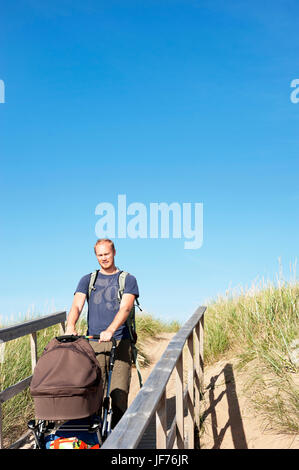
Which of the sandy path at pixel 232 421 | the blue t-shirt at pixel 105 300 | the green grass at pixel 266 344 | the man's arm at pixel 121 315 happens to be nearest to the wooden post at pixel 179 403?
the man's arm at pixel 121 315

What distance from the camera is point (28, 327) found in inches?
240

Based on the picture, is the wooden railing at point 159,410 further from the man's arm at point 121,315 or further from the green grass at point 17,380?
the green grass at point 17,380

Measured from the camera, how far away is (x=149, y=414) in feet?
7.65

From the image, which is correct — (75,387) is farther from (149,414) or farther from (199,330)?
(199,330)

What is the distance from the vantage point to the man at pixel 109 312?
16.3 feet

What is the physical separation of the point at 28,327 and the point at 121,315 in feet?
5.89

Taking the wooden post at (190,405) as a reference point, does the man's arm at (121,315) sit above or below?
above

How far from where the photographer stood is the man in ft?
16.3

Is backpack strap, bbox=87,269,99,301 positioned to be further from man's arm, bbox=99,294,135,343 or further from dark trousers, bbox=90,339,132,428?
dark trousers, bbox=90,339,132,428

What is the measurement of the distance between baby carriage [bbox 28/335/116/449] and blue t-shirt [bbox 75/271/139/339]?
3.48ft

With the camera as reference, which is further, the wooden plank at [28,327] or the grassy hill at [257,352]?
the grassy hill at [257,352]

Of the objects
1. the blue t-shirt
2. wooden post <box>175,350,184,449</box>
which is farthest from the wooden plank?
wooden post <box>175,350,184,449</box>

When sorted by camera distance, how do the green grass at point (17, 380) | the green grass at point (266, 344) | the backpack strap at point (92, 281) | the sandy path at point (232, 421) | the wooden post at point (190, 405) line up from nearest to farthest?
the backpack strap at point (92, 281) → the wooden post at point (190, 405) → the sandy path at point (232, 421) → the green grass at point (266, 344) → the green grass at point (17, 380)
